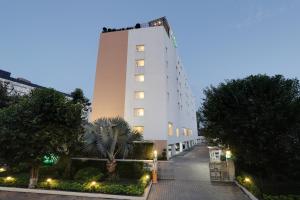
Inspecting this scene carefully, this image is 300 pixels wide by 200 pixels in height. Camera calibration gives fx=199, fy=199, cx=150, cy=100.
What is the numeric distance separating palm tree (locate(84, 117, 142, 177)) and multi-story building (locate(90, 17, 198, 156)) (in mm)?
11727

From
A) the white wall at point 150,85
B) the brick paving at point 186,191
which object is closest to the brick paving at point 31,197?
the brick paving at point 186,191

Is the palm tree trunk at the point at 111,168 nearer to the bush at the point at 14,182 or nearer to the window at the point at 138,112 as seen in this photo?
the bush at the point at 14,182

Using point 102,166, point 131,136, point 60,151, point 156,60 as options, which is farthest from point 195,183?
point 156,60

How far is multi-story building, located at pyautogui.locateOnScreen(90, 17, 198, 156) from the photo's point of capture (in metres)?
29.8

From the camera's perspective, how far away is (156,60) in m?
31.5

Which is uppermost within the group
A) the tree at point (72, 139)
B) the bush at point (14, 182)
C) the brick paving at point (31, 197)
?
the tree at point (72, 139)

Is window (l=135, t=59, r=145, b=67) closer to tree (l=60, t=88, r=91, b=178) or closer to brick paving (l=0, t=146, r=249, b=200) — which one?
Answer: tree (l=60, t=88, r=91, b=178)

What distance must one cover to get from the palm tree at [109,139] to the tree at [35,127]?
2.30m

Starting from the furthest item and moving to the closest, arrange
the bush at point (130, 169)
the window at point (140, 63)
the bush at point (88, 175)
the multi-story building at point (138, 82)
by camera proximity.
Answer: the window at point (140, 63)
the multi-story building at point (138, 82)
the bush at point (130, 169)
the bush at point (88, 175)

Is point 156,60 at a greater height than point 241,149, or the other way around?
point 156,60

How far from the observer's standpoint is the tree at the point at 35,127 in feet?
46.3

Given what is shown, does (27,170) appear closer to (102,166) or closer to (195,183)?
(102,166)

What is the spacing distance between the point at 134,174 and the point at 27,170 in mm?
10644

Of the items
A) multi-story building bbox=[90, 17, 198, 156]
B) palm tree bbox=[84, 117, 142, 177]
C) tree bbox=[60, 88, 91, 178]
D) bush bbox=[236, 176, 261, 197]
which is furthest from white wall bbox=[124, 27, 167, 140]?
bush bbox=[236, 176, 261, 197]
